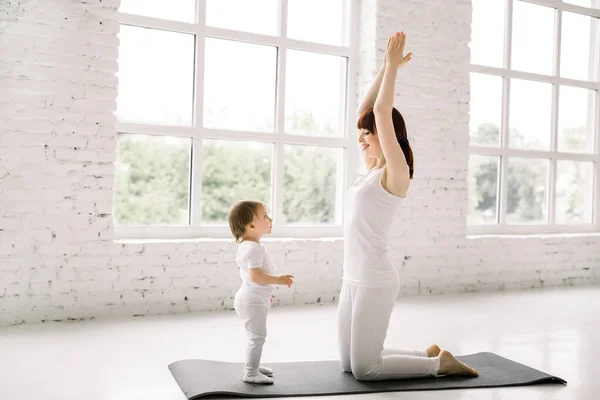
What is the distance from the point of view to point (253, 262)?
2648 mm

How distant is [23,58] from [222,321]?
2.00 m

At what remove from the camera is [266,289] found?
268cm

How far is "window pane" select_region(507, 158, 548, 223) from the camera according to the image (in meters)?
6.18

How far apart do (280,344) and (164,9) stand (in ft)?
8.19

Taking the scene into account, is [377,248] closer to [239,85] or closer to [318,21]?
[239,85]

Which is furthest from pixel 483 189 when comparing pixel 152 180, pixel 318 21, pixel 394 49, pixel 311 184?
pixel 394 49

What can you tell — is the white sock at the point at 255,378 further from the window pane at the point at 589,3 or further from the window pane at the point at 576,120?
the window pane at the point at 589,3

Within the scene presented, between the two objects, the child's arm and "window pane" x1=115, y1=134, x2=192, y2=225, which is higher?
"window pane" x1=115, y1=134, x2=192, y2=225

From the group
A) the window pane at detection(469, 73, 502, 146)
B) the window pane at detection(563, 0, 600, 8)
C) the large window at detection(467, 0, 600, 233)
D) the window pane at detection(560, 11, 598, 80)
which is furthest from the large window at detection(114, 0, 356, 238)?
the window pane at detection(563, 0, 600, 8)

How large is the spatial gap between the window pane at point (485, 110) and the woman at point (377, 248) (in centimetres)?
329

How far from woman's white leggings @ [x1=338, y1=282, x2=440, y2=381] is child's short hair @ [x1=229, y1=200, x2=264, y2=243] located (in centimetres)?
51

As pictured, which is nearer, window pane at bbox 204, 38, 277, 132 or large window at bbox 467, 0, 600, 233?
window pane at bbox 204, 38, 277, 132

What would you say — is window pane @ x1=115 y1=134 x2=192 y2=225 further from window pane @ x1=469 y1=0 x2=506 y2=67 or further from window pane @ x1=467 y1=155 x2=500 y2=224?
window pane @ x1=469 y1=0 x2=506 y2=67

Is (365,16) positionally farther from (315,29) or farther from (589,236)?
(589,236)
